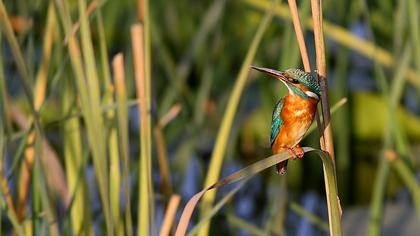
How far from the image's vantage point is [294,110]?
154 centimetres

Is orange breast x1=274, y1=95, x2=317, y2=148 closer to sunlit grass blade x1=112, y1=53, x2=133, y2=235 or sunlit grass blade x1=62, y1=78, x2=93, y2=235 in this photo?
sunlit grass blade x1=112, y1=53, x2=133, y2=235

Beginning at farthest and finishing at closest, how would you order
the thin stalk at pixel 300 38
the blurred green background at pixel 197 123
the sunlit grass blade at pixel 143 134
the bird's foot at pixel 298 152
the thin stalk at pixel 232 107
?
the blurred green background at pixel 197 123 → the thin stalk at pixel 232 107 → the sunlit grass blade at pixel 143 134 → the bird's foot at pixel 298 152 → the thin stalk at pixel 300 38

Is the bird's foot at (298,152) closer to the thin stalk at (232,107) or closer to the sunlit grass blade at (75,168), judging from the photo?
the thin stalk at (232,107)

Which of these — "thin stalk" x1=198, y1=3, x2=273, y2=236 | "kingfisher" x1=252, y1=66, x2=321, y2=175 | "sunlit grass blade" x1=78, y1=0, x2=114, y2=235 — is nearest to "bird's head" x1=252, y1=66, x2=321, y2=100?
"kingfisher" x1=252, y1=66, x2=321, y2=175

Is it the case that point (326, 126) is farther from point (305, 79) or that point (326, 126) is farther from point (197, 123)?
point (197, 123)

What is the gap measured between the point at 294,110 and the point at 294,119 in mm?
17

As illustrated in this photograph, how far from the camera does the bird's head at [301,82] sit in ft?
4.54

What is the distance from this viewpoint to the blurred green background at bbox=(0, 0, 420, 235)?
1.86m

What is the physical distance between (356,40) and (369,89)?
7.44 feet

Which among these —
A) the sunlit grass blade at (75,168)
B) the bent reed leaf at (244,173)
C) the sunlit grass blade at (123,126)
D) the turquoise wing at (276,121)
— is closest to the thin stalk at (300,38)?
the bent reed leaf at (244,173)

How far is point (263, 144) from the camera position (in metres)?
4.26

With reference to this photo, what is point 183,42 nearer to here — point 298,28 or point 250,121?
point 250,121

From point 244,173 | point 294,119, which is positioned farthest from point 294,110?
point 244,173

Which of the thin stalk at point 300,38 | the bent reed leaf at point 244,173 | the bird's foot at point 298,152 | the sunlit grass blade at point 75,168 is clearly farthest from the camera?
the sunlit grass blade at point 75,168
